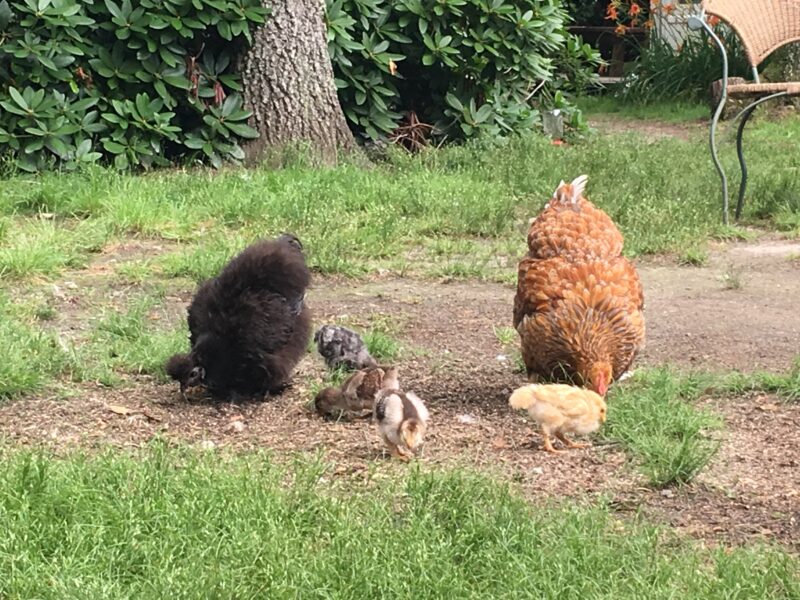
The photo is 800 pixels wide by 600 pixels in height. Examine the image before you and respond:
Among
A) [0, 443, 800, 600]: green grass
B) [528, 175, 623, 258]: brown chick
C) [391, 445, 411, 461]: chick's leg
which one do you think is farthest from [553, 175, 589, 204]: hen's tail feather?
[0, 443, 800, 600]: green grass

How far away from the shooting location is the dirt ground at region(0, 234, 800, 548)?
412 cm

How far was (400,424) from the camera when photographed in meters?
4.33

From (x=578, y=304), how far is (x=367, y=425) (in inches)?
40.0

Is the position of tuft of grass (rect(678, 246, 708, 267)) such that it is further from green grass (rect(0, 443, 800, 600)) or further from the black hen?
green grass (rect(0, 443, 800, 600))

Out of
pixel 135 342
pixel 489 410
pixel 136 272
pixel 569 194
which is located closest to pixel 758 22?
pixel 569 194

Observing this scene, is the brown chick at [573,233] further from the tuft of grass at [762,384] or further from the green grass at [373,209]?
the green grass at [373,209]

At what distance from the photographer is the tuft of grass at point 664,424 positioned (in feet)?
13.8

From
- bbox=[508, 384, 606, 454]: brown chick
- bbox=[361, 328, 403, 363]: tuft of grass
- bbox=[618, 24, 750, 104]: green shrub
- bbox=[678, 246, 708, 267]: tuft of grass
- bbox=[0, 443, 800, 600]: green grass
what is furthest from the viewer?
bbox=[618, 24, 750, 104]: green shrub

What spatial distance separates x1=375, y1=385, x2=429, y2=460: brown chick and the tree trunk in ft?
19.2

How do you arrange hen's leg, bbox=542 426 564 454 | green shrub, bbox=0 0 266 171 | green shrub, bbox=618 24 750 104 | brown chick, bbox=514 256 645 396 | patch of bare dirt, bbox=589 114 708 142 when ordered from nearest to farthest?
hen's leg, bbox=542 426 564 454, brown chick, bbox=514 256 645 396, green shrub, bbox=0 0 266 171, patch of bare dirt, bbox=589 114 708 142, green shrub, bbox=618 24 750 104

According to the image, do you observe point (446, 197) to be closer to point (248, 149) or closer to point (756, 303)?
point (248, 149)

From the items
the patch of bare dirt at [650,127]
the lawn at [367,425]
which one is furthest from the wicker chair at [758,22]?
the patch of bare dirt at [650,127]

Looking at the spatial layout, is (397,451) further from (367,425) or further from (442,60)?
(442,60)

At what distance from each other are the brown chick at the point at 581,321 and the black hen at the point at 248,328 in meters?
1.06
